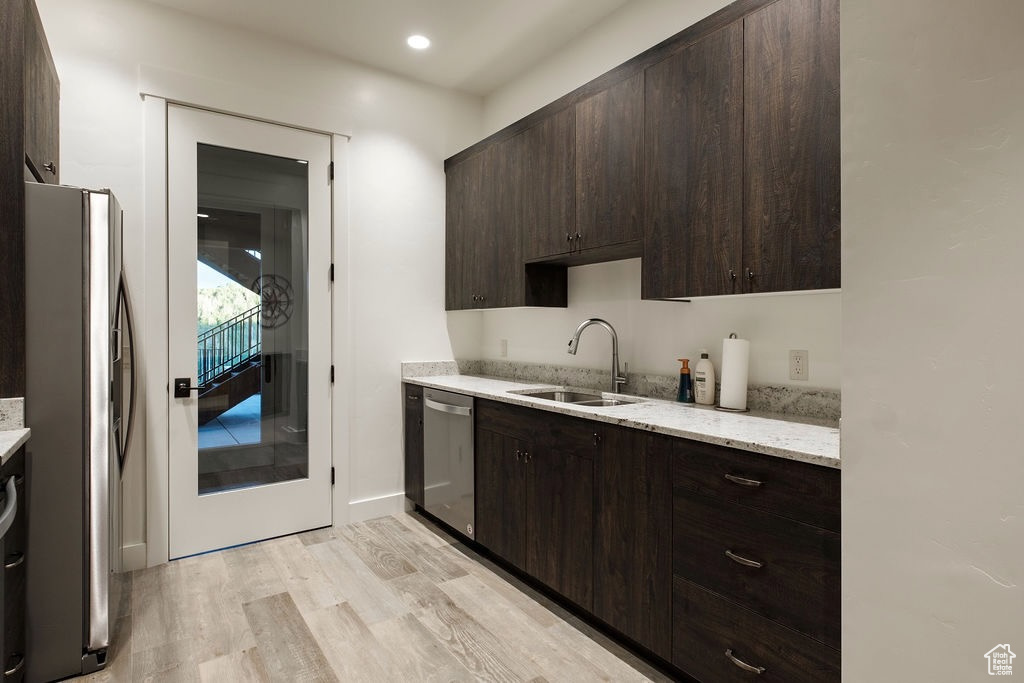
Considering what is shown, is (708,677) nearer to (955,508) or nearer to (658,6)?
(955,508)

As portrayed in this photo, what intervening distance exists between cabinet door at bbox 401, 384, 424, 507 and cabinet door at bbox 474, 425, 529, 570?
2.23ft

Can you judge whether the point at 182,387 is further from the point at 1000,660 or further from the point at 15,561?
the point at 1000,660

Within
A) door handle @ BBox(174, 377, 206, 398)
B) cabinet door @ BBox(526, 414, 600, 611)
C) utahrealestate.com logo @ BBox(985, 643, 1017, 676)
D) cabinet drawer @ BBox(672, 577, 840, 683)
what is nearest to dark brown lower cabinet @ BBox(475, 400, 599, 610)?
cabinet door @ BBox(526, 414, 600, 611)

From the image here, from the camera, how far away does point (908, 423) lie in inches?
40.0

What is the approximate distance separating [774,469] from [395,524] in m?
2.52

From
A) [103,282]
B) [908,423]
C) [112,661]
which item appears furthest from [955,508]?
[112,661]

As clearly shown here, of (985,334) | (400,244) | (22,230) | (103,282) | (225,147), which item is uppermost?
(225,147)

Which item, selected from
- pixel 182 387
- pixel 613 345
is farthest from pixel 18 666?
pixel 613 345

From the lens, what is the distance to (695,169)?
2047 millimetres

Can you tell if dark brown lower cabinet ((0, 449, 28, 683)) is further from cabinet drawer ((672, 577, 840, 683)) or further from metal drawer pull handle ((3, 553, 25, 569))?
cabinet drawer ((672, 577, 840, 683))

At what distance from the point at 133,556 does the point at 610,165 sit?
303 centimetres

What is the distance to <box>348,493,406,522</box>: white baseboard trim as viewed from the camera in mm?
3430

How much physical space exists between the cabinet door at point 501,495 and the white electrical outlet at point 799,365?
3.79ft

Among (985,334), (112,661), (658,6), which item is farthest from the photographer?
(658,6)
